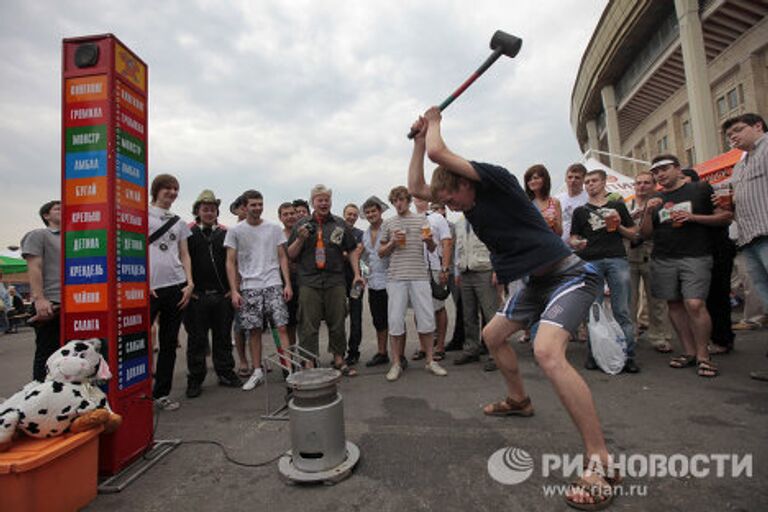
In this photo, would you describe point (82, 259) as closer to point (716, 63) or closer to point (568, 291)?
point (568, 291)

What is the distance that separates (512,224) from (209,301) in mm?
3697

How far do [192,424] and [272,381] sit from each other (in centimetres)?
141

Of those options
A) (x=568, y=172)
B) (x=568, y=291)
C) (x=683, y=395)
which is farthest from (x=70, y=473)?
(x=568, y=172)

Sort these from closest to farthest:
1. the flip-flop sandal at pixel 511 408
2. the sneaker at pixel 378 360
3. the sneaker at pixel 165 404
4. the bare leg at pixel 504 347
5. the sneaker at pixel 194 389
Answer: the bare leg at pixel 504 347, the flip-flop sandal at pixel 511 408, the sneaker at pixel 165 404, the sneaker at pixel 194 389, the sneaker at pixel 378 360

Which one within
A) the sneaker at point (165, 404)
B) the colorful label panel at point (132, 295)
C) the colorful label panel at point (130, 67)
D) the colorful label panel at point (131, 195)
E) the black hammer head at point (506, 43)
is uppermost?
the colorful label panel at point (130, 67)

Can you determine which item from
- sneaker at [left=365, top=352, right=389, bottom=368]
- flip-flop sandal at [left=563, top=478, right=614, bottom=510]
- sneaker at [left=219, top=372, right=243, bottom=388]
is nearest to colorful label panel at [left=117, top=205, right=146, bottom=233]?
sneaker at [left=219, top=372, right=243, bottom=388]

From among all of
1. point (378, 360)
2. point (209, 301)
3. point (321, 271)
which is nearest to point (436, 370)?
point (378, 360)

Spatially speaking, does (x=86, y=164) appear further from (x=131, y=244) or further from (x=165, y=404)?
(x=165, y=404)

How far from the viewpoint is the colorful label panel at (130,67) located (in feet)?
9.37

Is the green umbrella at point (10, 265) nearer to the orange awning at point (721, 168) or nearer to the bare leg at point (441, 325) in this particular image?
the bare leg at point (441, 325)

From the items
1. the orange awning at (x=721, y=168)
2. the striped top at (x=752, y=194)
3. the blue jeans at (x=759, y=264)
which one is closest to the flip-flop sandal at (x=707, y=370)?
the blue jeans at (x=759, y=264)

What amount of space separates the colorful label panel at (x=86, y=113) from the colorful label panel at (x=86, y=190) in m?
0.39

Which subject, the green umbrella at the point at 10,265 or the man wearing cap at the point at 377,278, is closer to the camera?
the man wearing cap at the point at 377,278

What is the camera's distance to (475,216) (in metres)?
2.77
